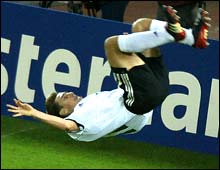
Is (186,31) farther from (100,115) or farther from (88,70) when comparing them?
(88,70)

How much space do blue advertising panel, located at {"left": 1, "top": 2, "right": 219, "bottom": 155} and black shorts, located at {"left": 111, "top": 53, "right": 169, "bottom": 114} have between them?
7.20 feet

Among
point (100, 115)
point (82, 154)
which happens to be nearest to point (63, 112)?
point (100, 115)

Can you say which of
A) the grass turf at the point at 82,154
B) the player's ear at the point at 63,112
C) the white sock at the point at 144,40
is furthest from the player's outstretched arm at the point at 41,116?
the grass turf at the point at 82,154

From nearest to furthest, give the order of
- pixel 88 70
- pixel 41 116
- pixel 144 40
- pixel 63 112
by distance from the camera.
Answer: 1. pixel 41 116
2. pixel 144 40
3. pixel 63 112
4. pixel 88 70

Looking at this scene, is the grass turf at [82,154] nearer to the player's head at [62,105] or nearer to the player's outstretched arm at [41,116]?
the player's head at [62,105]

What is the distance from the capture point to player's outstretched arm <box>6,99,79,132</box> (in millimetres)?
Result: 4441

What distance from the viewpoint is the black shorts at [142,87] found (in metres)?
4.83

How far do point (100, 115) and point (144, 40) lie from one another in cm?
A: 60

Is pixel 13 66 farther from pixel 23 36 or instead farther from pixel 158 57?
pixel 158 57

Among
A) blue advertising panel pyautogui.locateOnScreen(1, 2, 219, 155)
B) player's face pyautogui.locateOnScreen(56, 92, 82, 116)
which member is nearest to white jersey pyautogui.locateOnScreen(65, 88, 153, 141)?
player's face pyautogui.locateOnScreen(56, 92, 82, 116)

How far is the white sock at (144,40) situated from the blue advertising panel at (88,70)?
2.30 m

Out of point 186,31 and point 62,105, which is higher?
point 186,31

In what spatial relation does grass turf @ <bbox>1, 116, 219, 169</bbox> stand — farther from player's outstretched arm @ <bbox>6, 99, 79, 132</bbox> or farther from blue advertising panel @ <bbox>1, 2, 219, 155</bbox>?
player's outstretched arm @ <bbox>6, 99, 79, 132</bbox>

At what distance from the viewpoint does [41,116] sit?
4516 millimetres
